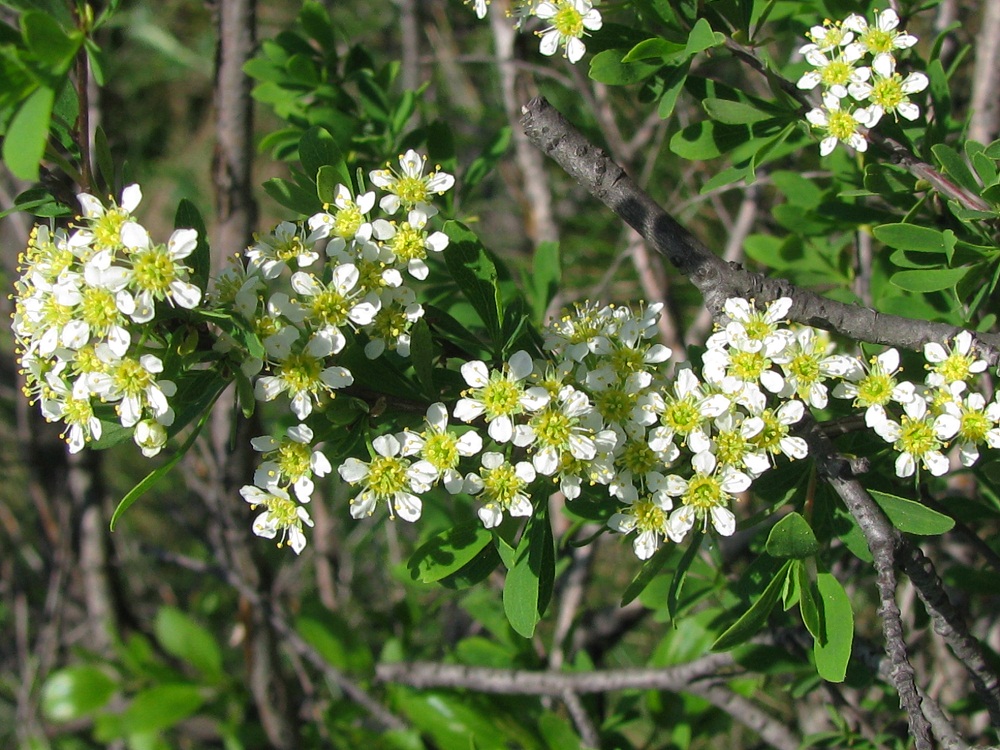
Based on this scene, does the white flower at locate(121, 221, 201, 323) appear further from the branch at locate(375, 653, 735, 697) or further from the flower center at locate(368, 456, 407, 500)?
the branch at locate(375, 653, 735, 697)

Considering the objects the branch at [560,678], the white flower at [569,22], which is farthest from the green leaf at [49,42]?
the branch at [560,678]

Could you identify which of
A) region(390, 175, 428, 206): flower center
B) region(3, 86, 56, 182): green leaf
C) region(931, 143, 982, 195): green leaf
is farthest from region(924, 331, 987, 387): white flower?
region(3, 86, 56, 182): green leaf

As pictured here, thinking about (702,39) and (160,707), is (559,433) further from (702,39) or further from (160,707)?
(160,707)

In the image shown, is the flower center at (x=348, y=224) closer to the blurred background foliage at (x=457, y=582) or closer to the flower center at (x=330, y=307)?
the flower center at (x=330, y=307)

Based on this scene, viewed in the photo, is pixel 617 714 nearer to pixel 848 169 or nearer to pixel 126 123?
pixel 848 169

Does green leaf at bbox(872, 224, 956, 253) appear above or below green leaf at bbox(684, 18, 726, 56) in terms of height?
below
